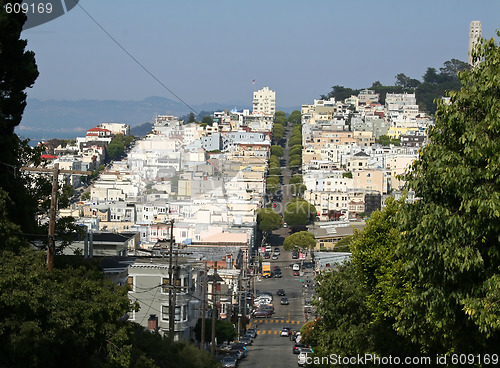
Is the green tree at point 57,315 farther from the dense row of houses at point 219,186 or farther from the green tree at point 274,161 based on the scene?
the green tree at point 274,161

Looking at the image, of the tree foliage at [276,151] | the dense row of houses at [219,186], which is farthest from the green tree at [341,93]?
the tree foliage at [276,151]

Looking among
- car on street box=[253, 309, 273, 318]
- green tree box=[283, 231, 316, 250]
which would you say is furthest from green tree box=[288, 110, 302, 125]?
car on street box=[253, 309, 273, 318]

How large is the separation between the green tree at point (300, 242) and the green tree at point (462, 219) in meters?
64.1

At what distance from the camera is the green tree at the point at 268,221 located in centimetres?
8412

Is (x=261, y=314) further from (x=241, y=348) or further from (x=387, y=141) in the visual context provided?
(x=387, y=141)

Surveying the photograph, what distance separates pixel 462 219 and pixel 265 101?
167150 mm

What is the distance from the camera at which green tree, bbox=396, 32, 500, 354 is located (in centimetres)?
962

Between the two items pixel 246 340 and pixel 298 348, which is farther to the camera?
pixel 246 340

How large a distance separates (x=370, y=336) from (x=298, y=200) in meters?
78.0

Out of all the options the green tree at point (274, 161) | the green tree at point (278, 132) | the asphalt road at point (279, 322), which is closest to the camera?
the asphalt road at point (279, 322)

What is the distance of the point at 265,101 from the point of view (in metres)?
176

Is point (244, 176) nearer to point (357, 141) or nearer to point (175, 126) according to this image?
point (357, 141)

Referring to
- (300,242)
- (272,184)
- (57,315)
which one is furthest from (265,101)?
(57,315)

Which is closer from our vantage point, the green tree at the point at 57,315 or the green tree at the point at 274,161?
the green tree at the point at 57,315
